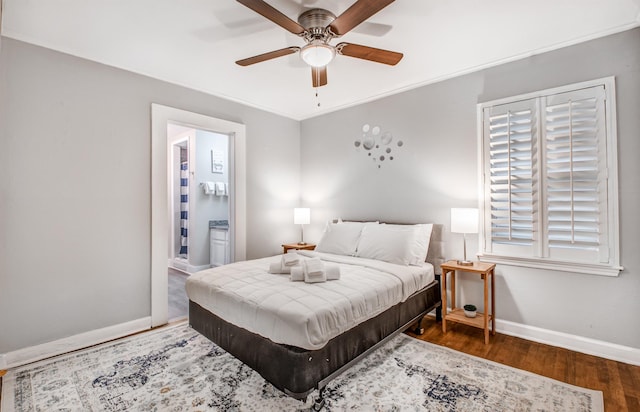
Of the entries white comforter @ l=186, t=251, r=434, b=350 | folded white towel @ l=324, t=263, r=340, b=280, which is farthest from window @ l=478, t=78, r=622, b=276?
folded white towel @ l=324, t=263, r=340, b=280

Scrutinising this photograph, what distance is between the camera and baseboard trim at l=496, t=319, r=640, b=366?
235cm

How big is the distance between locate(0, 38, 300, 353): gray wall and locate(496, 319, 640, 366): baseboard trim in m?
3.65

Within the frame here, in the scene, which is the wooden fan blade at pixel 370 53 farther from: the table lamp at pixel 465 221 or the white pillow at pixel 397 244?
the white pillow at pixel 397 244

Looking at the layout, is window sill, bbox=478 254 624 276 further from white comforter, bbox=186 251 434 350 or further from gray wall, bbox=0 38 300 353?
gray wall, bbox=0 38 300 353

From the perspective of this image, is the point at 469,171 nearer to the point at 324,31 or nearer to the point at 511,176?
the point at 511,176

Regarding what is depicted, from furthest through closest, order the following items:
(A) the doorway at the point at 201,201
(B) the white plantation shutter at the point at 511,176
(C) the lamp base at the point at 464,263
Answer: (A) the doorway at the point at 201,201
(C) the lamp base at the point at 464,263
(B) the white plantation shutter at the point at 511,176

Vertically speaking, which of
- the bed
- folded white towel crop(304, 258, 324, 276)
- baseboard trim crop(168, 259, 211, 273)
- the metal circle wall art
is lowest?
baseboard trim crop(168, 259, 211, 273)

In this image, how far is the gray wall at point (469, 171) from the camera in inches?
93.7

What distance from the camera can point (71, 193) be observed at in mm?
2686

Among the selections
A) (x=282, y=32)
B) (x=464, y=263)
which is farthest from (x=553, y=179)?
(x=282, y=32)

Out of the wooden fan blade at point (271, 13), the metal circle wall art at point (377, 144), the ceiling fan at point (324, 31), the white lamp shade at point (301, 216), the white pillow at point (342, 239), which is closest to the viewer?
the wooden fan blade at point (271, 13)

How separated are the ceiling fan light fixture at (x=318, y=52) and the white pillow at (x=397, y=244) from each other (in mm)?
1843

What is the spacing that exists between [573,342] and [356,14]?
10.2ft

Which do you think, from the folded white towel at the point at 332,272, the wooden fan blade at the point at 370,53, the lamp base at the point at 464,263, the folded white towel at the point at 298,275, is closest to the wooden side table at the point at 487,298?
the lamp base at the point at 464,263
